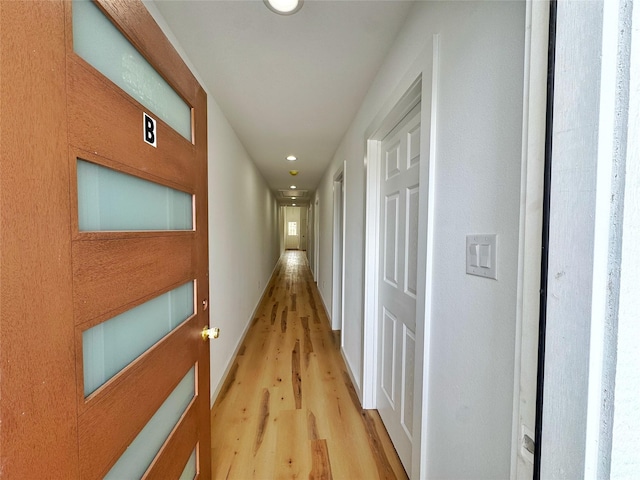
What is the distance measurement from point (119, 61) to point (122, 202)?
385 mm

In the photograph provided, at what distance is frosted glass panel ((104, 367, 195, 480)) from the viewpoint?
0.75 meters

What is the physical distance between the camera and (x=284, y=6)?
1196 mm

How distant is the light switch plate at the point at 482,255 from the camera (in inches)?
29.6

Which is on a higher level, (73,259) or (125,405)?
(73,259)

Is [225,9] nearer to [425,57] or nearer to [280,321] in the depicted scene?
[425,57]

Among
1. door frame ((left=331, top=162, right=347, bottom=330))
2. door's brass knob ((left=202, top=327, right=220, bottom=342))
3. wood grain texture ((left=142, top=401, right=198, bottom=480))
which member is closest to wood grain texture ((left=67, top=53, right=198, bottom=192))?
door's brass knob ((left=202, top=327, right=220, bottom=342))

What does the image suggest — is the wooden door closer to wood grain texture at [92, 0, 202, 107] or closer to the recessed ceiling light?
wood grain texture at [92, 0, 202, 107]

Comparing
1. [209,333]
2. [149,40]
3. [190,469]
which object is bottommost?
[190,469]

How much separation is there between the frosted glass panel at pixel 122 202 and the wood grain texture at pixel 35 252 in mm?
90

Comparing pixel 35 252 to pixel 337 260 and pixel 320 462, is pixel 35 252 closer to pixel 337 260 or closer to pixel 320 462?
pixel 320 462

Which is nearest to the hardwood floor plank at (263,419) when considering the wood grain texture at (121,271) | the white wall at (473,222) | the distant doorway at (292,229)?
the white wall at (473,222)

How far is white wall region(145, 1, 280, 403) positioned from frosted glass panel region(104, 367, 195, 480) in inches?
35.5

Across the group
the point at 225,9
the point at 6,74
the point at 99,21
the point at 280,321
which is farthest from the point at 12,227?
the point at 280,321

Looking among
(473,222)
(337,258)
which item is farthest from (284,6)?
(337,258)
